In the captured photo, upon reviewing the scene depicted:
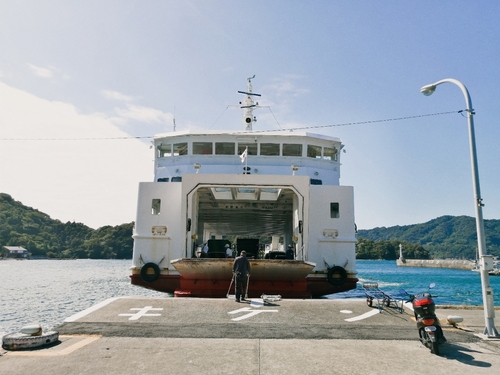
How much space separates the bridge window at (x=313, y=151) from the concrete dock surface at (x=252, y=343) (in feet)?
31.7

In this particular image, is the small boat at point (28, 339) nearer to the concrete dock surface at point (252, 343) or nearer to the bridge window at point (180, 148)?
the concrete dock surface at point (252, 343)

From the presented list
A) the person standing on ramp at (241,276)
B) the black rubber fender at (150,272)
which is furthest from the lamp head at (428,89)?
the black rubber fender at (150,272)

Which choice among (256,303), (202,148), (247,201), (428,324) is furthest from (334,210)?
(428,324)

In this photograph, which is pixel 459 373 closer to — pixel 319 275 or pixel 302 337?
pixel 302 337

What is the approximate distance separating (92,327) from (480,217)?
7.48 meters

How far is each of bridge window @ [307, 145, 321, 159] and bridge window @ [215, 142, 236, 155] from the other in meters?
3.34

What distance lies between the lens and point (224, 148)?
704 inches

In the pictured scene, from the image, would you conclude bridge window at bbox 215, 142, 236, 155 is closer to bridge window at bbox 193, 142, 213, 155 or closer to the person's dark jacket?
bridge window at bbox 193, 142, 213, 155

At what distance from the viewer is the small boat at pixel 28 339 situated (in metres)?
5.96

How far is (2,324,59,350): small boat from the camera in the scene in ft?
19.6

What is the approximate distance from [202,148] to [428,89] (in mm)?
10869

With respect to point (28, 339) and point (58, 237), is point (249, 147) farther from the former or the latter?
point (58, 237)

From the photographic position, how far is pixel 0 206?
142875mm

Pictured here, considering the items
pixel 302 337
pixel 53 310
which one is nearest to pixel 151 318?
pixel 302 337
